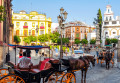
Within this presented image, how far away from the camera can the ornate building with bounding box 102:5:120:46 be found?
57281 mm

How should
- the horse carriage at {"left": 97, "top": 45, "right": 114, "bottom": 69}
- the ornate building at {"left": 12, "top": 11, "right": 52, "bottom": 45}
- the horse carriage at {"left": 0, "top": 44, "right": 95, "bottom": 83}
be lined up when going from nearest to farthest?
the horse carriage at {"left": 0, "top": 44, "right": 95, "bottom": 83} < the horse carriage at {"left": 97, "top": 45, "right": 114, "bottom": 69} < the ornate building at {"left": 12, "top": 11, "right": 52, "bottom": 45}

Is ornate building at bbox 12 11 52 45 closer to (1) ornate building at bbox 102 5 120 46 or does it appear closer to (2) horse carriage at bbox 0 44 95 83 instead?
(1) ornate building at bbox 102 5 120 46

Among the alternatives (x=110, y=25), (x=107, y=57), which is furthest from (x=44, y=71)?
(x=110, y=25)

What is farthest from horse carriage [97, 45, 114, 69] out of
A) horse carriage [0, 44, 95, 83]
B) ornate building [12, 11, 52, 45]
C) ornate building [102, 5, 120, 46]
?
ornate building [102, 5, 120, 46]

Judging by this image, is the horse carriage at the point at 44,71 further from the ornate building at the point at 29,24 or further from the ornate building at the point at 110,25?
the ornate building at the point at 110,25

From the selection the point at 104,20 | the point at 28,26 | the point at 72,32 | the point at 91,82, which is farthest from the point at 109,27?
the point at 91,82

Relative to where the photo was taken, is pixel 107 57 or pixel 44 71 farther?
pixel 107 57

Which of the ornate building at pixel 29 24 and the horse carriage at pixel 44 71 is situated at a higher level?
the ornate building at pixel 29 24

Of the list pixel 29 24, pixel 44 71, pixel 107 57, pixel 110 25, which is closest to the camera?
pixel 44 71

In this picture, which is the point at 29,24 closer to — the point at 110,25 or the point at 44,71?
the point at 110,25

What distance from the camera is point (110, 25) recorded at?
190ft

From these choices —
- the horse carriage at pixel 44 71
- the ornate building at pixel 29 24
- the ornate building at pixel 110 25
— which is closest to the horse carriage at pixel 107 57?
the horse carriage at pixel 44 71

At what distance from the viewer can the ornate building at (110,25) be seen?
5728cm

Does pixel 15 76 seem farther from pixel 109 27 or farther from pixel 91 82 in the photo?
pixel 109 27
